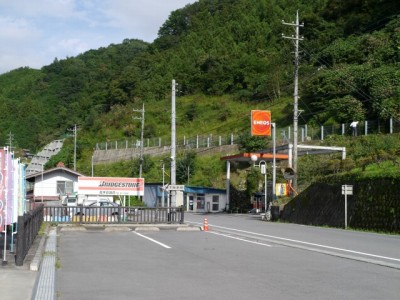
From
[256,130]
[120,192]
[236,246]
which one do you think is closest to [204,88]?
[256,130]

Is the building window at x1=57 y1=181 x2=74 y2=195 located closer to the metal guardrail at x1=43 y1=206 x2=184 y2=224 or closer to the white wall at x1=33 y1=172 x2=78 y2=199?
the white wall at x1=33 y1=172 x2=78 y2=199

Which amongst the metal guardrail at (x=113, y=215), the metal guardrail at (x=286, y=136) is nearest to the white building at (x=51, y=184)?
the metal guardrail at (x=113, y=215)

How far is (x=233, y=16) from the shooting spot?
131500 millimetres

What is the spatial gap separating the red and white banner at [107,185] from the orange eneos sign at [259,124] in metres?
14.1

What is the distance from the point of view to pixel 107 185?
112ft

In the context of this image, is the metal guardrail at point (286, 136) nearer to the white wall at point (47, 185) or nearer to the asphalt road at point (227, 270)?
the white wall at point (47, 185)

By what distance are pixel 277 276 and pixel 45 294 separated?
4.89m

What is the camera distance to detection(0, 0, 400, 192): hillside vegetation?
2509 inches

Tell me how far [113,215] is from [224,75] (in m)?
75.7

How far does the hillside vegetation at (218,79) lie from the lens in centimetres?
6372

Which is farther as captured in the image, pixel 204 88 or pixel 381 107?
pixel 204 88

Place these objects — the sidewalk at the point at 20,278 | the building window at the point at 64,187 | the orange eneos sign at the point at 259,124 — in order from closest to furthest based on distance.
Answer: the sidewalk at the point at 20,278 → the orange eneos sign at the point at 259,124 → the building window at the point at 64,187

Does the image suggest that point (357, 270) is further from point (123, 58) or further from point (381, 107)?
point (123, 58)

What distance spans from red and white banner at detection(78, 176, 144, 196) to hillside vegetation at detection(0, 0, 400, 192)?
17.3 m
